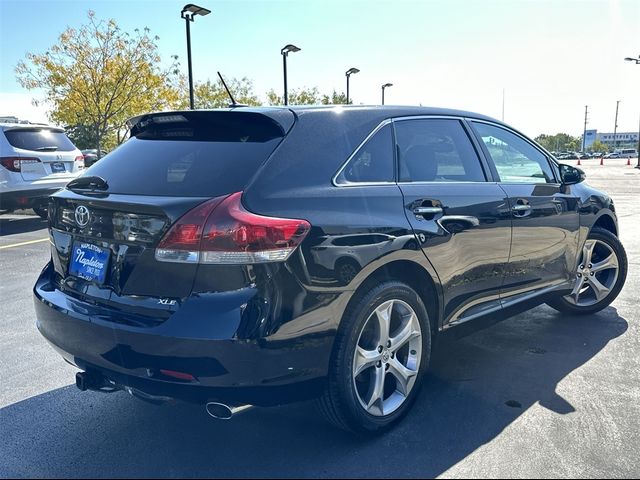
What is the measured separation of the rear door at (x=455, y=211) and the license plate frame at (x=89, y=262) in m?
1.50

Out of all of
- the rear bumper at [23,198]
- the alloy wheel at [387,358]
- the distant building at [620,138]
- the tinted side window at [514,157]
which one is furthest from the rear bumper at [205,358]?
the distant building at [620,138]

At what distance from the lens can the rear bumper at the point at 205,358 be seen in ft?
7.25

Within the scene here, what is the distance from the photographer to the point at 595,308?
4727 millimetres

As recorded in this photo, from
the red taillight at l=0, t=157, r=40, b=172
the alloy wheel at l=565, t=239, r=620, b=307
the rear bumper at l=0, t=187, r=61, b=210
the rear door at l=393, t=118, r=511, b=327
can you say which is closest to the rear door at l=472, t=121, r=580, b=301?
the rear door at l=393, t=118, r=511, b=327

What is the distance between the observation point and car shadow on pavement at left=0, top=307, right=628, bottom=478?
255 cm

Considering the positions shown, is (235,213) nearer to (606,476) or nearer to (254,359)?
(254,359)

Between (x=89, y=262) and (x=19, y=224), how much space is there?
9.38m

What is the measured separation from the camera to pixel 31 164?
9648mm

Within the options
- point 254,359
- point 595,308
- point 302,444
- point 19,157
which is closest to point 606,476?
point 302,444

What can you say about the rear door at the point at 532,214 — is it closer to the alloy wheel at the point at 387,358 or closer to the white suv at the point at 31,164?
the alloy wheel at the point at 387,358

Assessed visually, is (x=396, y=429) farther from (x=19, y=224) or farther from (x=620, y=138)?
(x=620, y=138)

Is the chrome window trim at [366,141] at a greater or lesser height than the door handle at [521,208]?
greater

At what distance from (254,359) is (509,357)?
2280 mm

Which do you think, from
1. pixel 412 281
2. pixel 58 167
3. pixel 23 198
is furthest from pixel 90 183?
pixel 58 167
